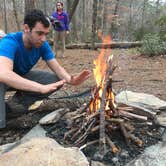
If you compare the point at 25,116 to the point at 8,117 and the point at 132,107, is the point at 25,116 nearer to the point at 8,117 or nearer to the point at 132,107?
the point at 8,117

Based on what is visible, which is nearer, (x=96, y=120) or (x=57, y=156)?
(x=57, y=156)

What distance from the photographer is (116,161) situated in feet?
9.86

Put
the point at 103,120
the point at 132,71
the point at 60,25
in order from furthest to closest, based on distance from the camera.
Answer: the point at 60,25, the point at 132,71, the point at 103,120

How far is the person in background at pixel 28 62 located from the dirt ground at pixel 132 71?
3.09 feet

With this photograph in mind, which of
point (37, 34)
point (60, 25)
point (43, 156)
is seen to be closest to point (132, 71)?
point (60, 25)

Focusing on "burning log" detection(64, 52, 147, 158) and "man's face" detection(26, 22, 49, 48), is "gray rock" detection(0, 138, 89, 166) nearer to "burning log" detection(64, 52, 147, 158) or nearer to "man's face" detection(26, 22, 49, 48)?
"burning log" detection(64, 52, 147, 158)

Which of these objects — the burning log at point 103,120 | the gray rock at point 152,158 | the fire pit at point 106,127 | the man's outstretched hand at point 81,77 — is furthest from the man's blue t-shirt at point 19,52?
the gray rock at point 152,158

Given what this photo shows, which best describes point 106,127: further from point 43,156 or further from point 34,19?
point 34,19

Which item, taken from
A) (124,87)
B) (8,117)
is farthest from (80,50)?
(8,117)

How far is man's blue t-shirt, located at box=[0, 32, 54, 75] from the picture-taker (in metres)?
3.47

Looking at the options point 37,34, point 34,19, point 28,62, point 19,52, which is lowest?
point 28,62

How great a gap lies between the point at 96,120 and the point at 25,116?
111cm

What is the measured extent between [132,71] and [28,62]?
4.53 m

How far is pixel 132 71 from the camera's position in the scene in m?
8.12
